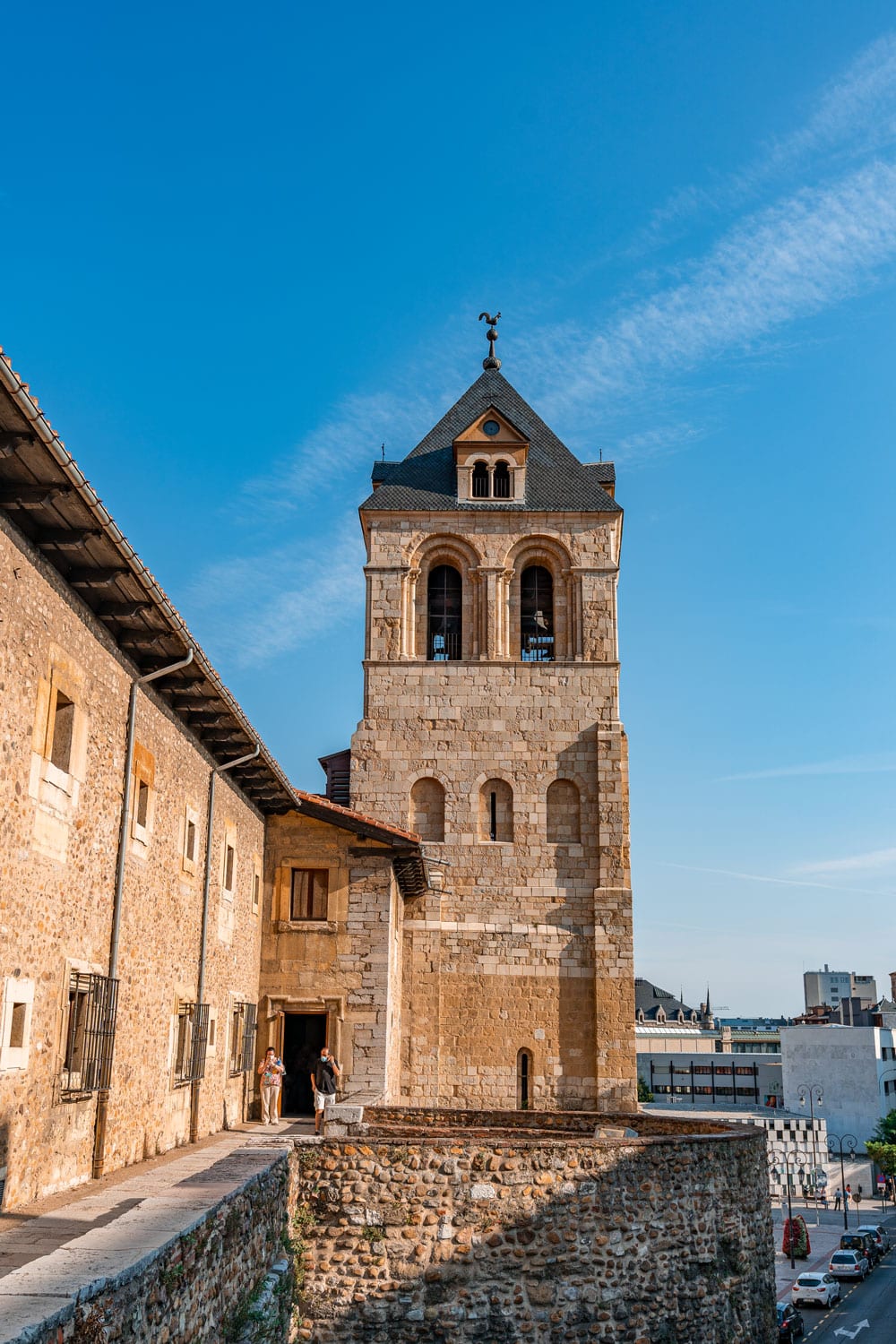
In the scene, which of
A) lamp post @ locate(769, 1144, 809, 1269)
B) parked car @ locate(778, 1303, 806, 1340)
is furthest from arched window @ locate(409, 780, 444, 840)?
lamp post @ locate(769, 1144, 809, 1269)

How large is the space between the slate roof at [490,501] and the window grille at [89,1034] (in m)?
17.4

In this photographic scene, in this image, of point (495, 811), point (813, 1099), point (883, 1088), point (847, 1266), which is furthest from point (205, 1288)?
point (883, 1088)

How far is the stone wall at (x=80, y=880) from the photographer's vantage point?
942 centimetres

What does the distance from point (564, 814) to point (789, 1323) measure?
12.9 m

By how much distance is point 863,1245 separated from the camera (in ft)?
131

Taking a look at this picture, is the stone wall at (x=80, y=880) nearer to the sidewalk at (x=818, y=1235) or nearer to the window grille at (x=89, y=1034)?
the window grille at (x=89, y=1034)

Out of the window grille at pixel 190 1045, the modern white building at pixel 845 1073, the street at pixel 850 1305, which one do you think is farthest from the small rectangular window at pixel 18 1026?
the modern white building at pixel 845 1073

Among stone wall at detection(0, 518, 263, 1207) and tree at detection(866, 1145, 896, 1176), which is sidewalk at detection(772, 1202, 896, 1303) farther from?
stone wall at detection(0, 518, 263, 1207)

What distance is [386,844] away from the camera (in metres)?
20.8

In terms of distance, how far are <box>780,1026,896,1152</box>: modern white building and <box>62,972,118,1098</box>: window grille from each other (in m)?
64.4

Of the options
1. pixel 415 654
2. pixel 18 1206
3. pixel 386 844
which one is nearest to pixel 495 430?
pixel 415 654

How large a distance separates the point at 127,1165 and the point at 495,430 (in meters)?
19.7

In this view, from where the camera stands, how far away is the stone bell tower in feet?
80.2

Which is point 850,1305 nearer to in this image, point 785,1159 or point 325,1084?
point 325,1084
